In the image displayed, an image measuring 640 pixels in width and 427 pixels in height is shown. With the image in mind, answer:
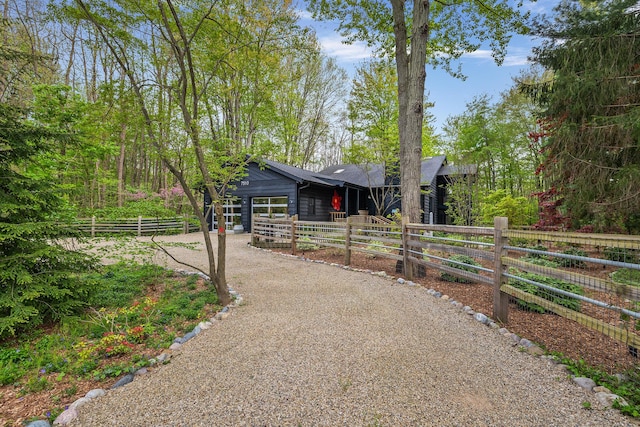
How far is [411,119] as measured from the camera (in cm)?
559

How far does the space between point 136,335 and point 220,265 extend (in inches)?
50.1

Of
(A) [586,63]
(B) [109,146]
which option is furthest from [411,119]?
(B) [109,146]

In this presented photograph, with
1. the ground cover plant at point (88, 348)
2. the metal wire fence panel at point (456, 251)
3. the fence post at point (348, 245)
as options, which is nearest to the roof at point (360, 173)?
the fence post at point (348, 245)

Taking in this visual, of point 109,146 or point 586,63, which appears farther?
point 109,146

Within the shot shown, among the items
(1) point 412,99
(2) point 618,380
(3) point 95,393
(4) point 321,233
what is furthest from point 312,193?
(2) point 618,380

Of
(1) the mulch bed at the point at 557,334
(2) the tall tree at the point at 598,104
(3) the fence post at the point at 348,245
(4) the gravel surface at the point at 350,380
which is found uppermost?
(2) the tall tree at the point at 598,104

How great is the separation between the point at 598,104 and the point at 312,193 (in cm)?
1091

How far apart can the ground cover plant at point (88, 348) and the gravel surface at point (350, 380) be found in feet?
0.92

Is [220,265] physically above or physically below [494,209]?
below

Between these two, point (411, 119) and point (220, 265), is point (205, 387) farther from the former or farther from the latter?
→ point (411, 119)

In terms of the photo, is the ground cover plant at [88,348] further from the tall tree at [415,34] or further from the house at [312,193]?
the house at [312,193]

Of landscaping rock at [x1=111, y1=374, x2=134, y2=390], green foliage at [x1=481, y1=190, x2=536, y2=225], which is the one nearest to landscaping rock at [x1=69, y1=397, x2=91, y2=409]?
landscaping rock at [x1=111, y1=374, x2=134, y2=390]

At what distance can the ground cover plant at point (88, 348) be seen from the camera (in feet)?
6.50

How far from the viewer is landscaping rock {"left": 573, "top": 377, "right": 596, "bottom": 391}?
6.48 ft
